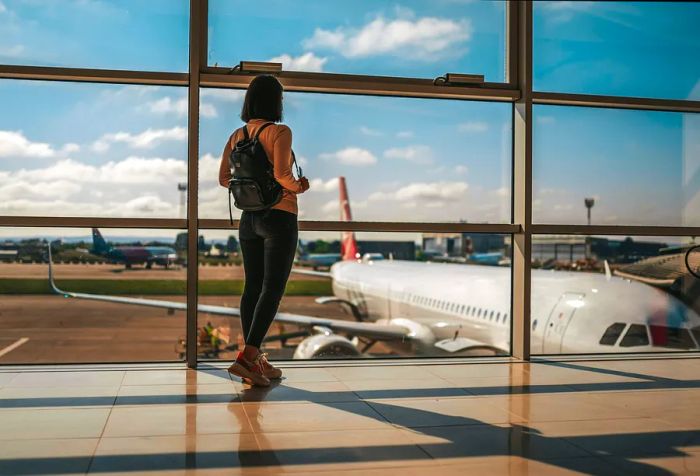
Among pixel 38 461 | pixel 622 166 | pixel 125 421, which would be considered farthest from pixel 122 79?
pixel 622 166

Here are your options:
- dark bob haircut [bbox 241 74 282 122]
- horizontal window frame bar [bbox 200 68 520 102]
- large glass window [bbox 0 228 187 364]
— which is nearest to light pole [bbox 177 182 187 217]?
large glass window [bbox 0 228 187 364]

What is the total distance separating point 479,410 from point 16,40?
2585 millimetres

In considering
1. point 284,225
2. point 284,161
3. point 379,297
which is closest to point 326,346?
point 284,225

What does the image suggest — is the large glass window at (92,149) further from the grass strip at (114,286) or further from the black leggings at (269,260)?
the black leggings at (269,260)

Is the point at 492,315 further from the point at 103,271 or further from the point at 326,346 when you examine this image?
the point at 103,271

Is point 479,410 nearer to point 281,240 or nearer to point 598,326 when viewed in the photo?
point 281,240

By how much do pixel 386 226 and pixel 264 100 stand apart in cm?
92

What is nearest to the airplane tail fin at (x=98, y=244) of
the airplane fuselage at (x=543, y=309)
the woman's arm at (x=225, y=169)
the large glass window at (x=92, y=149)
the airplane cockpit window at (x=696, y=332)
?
the large glass window at (x=92, y=149)

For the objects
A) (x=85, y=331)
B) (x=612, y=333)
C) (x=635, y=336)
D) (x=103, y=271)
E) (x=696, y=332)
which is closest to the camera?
(x=103, y=271)

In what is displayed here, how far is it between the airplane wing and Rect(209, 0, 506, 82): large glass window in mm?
1241

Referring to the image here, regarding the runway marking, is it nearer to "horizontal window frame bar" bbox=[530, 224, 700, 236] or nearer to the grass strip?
the grass strip

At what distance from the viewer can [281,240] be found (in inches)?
113

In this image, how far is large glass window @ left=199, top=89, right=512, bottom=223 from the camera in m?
3.60

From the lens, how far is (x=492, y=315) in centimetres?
736
